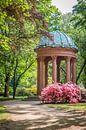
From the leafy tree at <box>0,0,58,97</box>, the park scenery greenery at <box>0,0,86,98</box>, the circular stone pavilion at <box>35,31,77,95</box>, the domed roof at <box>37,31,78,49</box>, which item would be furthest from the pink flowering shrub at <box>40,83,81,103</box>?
the leafy tree at <box>0,0,58,97</box>

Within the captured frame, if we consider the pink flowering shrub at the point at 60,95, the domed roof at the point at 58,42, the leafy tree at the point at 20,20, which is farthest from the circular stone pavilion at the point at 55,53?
the leafy tree at the point at 20,20

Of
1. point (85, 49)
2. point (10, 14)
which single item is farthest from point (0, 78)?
point (10, 14)

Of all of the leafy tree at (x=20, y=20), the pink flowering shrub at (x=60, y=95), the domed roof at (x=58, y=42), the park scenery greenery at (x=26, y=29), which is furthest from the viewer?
the domed roof at (x=58, y=42)

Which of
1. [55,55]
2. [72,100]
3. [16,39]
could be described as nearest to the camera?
[16,39]

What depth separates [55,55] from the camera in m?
35.2

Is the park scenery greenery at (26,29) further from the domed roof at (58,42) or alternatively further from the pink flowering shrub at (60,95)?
the pink flowering shrub at (60,95)

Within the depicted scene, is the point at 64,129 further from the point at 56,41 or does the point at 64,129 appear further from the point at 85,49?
the point at 85,49

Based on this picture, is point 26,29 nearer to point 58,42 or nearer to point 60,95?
point 58,42

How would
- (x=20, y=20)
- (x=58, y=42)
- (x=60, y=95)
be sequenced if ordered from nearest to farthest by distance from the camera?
1. (x=20, y=20)
2. (x=60, y=95)
3. (x=58, y=42)

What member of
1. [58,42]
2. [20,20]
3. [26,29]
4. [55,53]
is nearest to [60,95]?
[55,53]

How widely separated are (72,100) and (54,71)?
6854 millimetres

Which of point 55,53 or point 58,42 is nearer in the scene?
point 55,53

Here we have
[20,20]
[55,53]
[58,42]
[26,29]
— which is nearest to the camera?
[20,20]

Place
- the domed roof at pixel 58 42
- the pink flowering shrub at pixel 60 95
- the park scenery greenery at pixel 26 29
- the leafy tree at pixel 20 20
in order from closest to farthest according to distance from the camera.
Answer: the leafy tree at pixel 20 20 < the park scenery greenery at pixel 26 29 < the pink flowering shrub at pixel 60 95 < the domed roof at pixel 58 42
